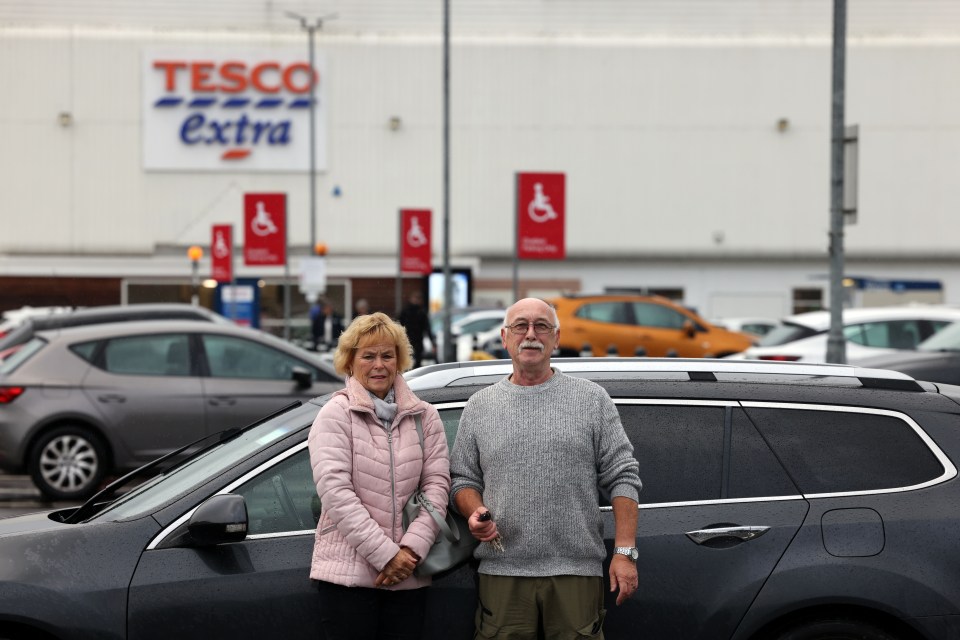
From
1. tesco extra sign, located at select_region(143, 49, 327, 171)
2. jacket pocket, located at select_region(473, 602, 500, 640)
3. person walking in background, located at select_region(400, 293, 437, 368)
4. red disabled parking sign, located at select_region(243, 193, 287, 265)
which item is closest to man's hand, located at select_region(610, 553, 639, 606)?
jacket pocket, located at select_region(473, 602, 500, 640)

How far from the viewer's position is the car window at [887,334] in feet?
58.5

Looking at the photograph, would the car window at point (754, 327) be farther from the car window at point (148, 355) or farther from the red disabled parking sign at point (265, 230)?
the car window at point (148, 355)

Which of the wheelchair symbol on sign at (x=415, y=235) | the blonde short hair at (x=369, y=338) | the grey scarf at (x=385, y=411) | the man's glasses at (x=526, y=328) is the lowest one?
the grey scarf at (x=385, y=411)

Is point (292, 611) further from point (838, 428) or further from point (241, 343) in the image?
point (241, 343)

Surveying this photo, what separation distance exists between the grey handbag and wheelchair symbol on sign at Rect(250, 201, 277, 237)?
24.9 m

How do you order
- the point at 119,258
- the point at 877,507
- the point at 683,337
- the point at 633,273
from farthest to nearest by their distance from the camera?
the point at 633,273 < the point at 119,258 < the point at 683,337 < the point at 877,507

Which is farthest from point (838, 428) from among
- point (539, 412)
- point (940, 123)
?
point (940, 123)

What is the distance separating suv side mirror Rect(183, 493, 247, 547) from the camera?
418cm

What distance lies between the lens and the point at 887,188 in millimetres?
48875

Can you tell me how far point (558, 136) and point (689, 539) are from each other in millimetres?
44143

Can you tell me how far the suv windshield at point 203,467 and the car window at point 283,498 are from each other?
4.3 inches

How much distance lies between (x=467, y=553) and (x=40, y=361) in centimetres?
820

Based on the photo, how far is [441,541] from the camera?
4.14m

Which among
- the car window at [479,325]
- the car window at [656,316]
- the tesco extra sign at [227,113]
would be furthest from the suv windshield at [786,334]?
the tesco extra sign at [227,113]
